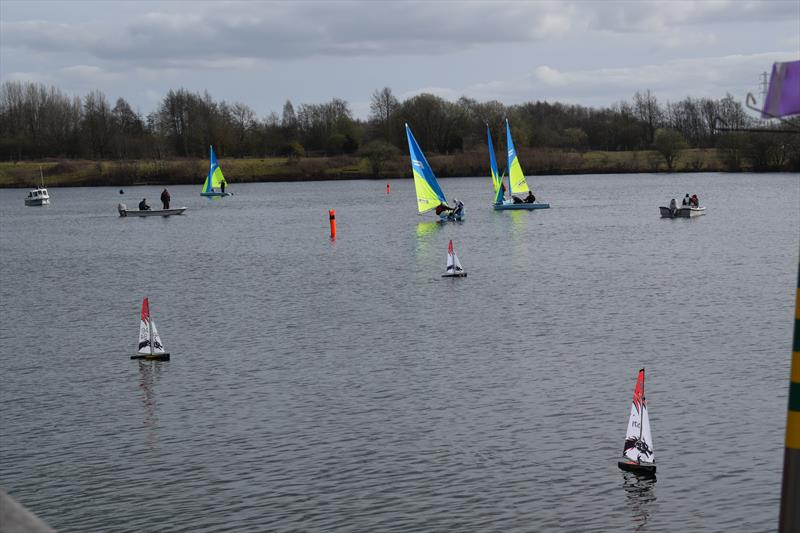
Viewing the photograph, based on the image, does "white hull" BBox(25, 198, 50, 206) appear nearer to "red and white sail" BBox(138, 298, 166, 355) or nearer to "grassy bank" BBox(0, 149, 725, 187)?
"grassy bank" BBox(0, 149, 725, 187)

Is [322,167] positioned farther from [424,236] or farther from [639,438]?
[639,438]

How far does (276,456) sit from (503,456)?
387cm

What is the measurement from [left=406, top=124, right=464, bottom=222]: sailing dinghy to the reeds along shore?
7185cm

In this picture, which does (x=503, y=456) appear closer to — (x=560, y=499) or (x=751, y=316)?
(x=560, y=499)

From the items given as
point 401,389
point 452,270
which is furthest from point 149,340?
point 452,270

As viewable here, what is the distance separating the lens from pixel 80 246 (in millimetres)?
62438

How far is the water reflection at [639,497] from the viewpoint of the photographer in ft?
48.8

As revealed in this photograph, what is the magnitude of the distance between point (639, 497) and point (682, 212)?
55.3m

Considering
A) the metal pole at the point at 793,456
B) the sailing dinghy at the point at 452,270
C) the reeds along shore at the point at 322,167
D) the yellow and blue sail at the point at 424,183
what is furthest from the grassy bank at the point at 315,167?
the metal pole at the point at 793,456

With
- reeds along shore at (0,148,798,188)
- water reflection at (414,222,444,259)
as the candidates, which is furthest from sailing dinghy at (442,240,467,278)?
reeds along shore at (0,148,798,188)

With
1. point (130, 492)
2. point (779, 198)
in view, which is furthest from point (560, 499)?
point (779, 198)

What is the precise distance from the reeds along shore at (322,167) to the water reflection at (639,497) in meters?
123

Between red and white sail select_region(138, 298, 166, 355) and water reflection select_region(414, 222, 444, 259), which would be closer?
red and white sail select_region(138, 298, 166, 355)

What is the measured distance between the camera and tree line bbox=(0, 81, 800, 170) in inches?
5935
